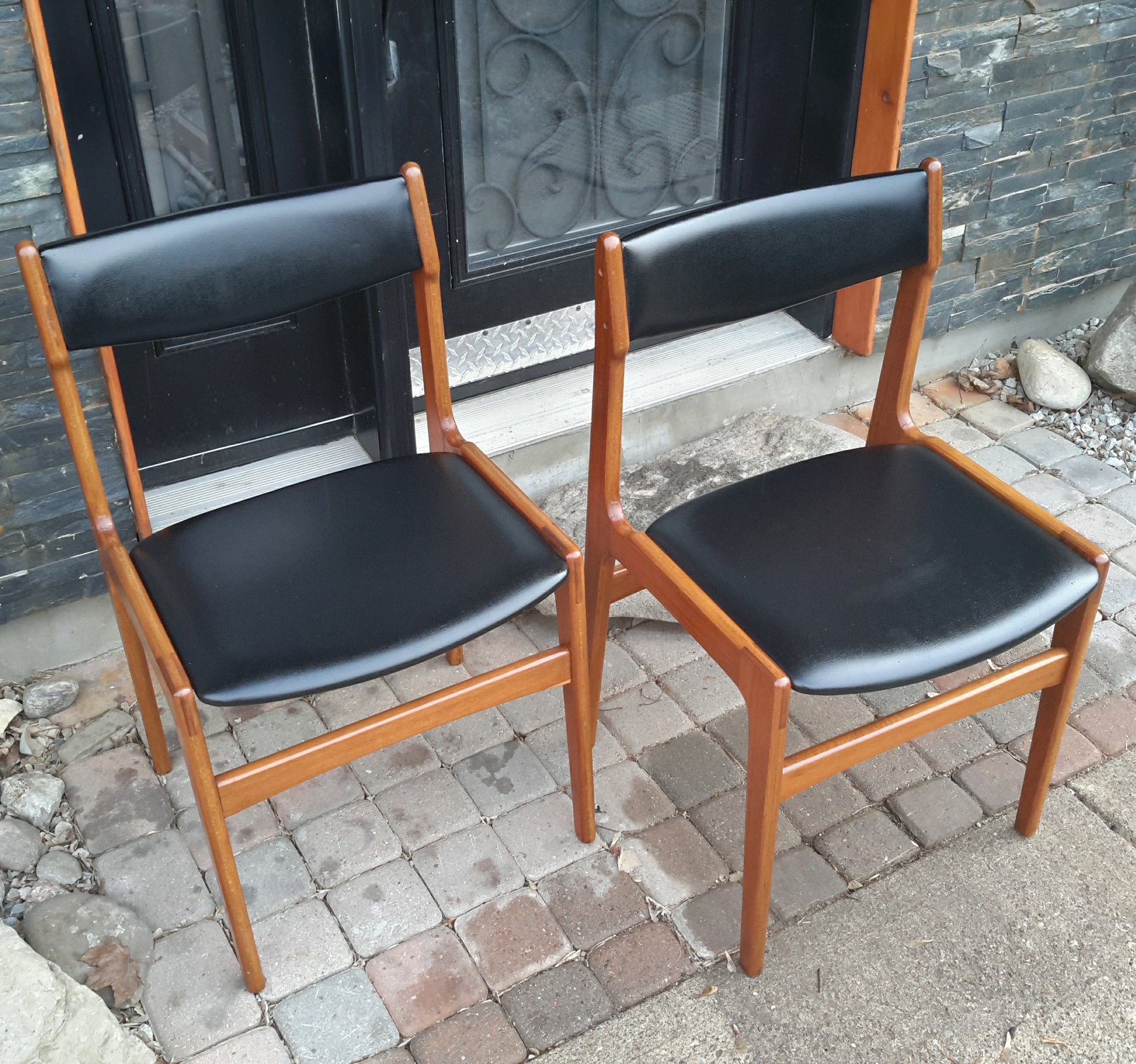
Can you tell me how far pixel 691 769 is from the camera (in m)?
2.13

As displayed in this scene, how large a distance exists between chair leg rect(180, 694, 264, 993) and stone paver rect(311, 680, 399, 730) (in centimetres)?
52

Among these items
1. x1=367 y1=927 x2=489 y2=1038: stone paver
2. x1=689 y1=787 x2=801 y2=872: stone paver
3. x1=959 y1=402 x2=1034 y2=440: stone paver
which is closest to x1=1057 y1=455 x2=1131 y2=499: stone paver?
x1=959 y1=402 x2=1034 y2=440: stone paver

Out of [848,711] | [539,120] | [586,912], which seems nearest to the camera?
[586,912]

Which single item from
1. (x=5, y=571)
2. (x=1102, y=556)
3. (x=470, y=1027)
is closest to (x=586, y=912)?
(x=470, y=1027)

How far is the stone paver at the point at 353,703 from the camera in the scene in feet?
7.32

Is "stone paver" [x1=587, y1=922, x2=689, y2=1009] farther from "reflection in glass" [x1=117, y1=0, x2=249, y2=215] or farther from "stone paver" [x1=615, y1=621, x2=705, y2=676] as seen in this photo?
"reflection in glass" [x1=117, y1=0, x2=249, y2=215]

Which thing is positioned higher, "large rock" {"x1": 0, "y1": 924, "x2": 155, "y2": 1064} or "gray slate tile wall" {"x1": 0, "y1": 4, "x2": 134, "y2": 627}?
"gray slate tile wall" {"x1": 0, "y1": 4, "x2": 134, "y2": 627}

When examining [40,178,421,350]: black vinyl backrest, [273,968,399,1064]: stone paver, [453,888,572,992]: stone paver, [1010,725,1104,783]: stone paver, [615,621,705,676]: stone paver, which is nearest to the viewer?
[40,178,421,350]: black vinyl backrest

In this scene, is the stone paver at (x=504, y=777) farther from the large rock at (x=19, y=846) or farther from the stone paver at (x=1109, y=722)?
the stone paver at (x=1109, y=722)

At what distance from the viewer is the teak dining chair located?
158 centimetres

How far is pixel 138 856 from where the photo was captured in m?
1.98

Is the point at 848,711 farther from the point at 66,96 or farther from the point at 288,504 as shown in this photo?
the point at 66,96

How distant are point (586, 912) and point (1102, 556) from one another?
920mm

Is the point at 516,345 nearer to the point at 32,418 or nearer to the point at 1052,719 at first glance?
the point at 32,418
